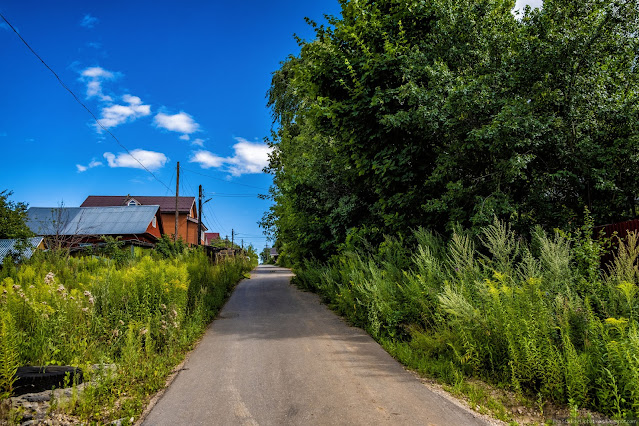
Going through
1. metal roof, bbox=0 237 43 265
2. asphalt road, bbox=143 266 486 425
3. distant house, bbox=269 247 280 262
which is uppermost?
distant house, bbox=269 247 280 262

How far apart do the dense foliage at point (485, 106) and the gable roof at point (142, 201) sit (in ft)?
151

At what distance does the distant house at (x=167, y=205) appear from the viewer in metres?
50.0

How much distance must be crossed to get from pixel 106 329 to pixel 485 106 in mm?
8276

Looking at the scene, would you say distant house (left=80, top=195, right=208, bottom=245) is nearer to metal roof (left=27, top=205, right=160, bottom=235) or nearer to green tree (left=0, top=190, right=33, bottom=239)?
metal roof (left=27, top=205, right=160, bottom=235)

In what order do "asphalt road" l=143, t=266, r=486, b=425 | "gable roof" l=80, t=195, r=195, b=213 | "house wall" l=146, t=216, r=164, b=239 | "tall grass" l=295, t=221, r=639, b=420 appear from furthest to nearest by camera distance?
"gable roof" l=80, t=195, r=195, b=213
"house wall" l=146, t=216, r=164, b=239
"asphalt road" l=143, t=266, r=486, b=425
"tall grass" l=295, t=221, r=639, b=420

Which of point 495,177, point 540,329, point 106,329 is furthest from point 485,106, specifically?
point 106,329

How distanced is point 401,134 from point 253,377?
6837 mm

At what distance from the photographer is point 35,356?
4.71m

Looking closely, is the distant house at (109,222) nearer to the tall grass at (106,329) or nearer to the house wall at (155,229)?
the house wall at (155,229)

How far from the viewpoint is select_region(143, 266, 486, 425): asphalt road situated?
12.5 ft

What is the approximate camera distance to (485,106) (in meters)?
7.23

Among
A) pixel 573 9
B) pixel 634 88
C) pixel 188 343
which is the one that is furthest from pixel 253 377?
pixel 573 9

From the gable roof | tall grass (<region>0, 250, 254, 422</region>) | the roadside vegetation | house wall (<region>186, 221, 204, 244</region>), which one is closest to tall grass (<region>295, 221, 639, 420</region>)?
the roadside vegetation

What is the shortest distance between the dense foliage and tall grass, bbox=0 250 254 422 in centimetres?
580
